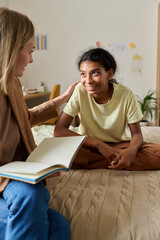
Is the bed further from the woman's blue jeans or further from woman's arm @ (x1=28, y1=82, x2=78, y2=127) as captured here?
woman's arm @ (x1=28, y1=82, x2=78, y2=127)

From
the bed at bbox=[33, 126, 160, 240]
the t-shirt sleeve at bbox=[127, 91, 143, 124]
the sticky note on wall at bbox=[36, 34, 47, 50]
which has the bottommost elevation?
the bed at bbox=[33, 126, 160, 240]

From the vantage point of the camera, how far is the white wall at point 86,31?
379cm

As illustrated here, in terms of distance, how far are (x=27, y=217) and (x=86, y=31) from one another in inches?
141

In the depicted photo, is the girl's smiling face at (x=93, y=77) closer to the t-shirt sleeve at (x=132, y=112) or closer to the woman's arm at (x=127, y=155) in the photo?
the t-shirt sleeve at (x=132, y=112)

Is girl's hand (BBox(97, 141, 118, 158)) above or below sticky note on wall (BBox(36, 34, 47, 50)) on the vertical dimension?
below

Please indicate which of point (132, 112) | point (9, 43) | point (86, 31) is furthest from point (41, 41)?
point (9, 43)

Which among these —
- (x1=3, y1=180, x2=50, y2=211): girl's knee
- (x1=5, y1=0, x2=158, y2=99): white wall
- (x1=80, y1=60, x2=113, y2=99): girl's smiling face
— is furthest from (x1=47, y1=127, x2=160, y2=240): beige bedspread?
(x1=5, y1=0, x2=158, y2=99): white wall

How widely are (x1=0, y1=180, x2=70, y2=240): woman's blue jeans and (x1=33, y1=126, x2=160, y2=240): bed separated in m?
0.09

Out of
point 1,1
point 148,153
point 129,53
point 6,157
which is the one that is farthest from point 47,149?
point 1,1

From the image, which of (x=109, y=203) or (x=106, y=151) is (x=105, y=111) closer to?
(x=106, y=151)

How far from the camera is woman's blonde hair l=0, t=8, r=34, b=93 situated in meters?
0.96

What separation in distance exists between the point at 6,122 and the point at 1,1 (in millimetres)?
3514

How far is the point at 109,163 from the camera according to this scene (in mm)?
1368

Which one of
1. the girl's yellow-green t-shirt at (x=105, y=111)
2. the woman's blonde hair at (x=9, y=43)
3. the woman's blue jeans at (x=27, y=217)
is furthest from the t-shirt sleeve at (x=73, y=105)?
the woman's blue jeans at (x=27, y=217)
